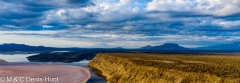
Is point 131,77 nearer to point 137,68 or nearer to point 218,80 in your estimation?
point 137,68

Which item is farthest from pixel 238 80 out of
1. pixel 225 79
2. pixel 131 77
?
pixel 131 77

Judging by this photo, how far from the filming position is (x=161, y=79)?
131 ft

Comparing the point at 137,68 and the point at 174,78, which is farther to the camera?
the point at 137,68

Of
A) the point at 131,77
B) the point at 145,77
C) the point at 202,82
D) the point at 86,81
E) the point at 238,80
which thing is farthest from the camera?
the point at 86,81

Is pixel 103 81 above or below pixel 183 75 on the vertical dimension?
below

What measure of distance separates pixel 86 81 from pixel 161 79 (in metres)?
22.5

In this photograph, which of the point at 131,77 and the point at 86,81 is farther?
the point at 86,81

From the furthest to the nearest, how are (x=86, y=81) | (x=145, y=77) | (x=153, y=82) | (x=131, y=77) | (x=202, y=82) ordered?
(x=86, y=81), (x=131, y=77), (x=145, y=77), (x=153, y=82), (x=202, y=82)

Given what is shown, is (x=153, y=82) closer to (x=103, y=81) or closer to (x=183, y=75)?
(x=183, y=75)

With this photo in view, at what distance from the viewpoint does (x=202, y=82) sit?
34375 mm

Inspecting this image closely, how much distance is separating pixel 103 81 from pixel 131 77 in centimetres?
1044

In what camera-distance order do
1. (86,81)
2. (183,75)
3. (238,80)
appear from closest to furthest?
(238,80), (183,75), (86,81)

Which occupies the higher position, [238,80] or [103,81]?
[238,80]

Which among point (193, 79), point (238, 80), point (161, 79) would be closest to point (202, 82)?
point (193, 79)
